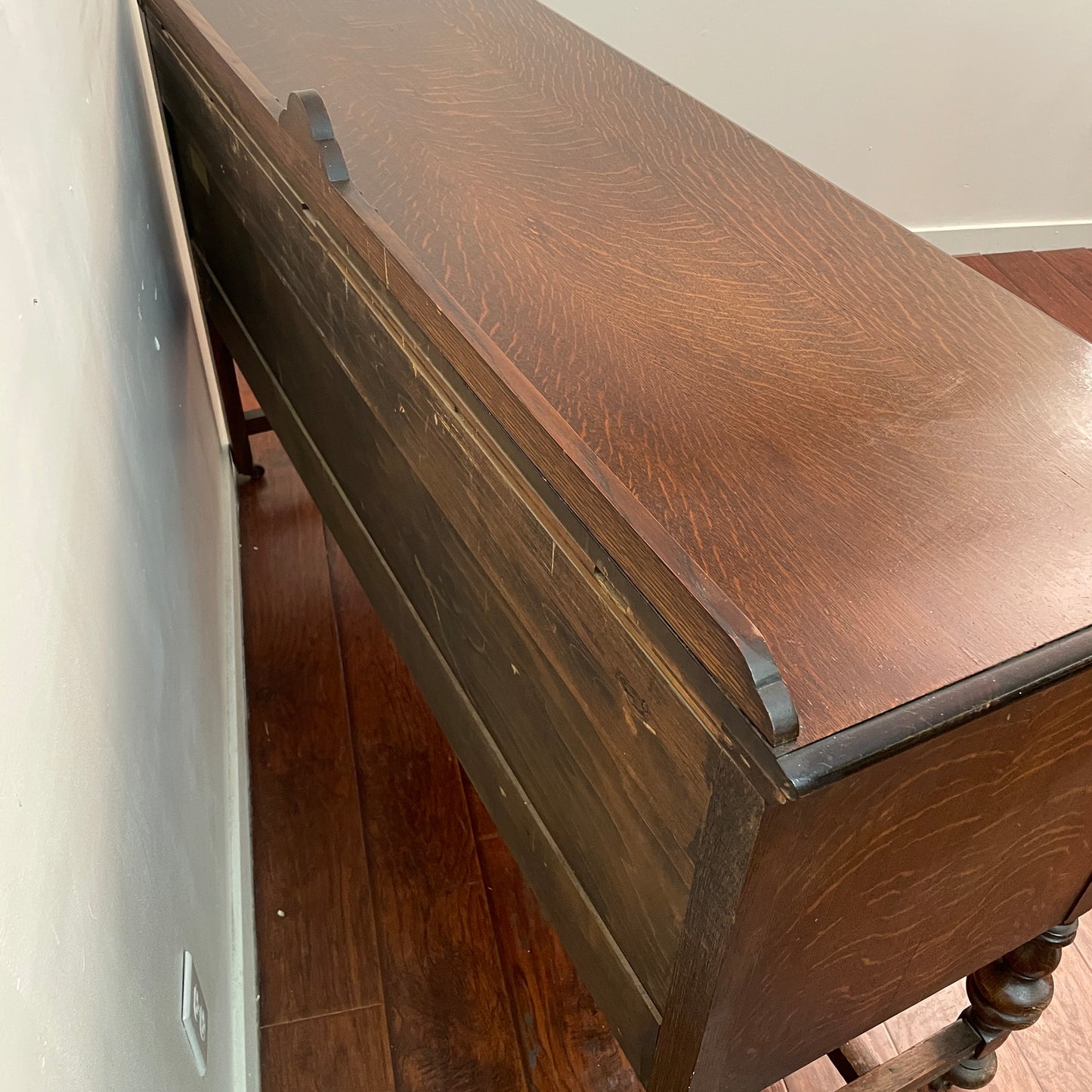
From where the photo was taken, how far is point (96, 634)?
0.69m

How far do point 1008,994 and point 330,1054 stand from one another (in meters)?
0.71

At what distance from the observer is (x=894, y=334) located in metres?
0.78

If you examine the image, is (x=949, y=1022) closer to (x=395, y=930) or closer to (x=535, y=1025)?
(x=535, y=1025)

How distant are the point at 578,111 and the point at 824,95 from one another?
5.04 feet

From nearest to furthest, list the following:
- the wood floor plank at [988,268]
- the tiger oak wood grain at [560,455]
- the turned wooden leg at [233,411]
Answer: the tiger oak wood grain at [560,455] < the turned wooden leg at [233,411] < the wood floor plank at [988,268]

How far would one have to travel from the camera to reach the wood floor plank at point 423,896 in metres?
1.14

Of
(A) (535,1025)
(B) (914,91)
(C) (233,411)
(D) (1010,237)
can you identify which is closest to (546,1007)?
(A) (535,1025)

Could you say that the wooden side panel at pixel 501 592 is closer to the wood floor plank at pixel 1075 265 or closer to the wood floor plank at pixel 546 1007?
the wood floor plank at pixel 546 1007

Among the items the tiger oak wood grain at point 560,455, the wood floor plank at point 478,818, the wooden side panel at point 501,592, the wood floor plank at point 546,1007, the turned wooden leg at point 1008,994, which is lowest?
the wood floor plank at point 546,1007

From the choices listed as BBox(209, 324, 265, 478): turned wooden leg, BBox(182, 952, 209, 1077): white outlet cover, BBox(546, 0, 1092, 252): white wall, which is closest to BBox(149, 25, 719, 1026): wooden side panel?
BBox(182, 952, 209, 1077): white outlet cover

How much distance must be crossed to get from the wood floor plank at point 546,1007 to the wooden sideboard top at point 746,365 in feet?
2.18

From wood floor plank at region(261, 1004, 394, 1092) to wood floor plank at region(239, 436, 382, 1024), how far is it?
16 mm

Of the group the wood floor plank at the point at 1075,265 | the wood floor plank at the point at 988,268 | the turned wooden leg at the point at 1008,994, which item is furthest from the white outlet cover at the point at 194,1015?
the wood floor plank at the point at 1075,265

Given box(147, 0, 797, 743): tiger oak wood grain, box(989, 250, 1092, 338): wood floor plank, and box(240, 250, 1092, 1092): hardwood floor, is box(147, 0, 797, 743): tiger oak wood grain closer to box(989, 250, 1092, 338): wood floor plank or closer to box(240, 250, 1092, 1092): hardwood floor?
box(240, 250, 1092, 1092): hardwood floor
